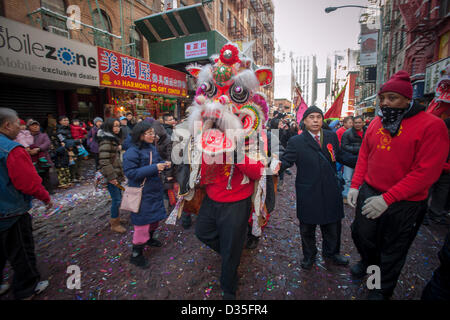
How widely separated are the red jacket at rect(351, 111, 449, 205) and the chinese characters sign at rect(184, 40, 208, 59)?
11.1m

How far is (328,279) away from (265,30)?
3825cm

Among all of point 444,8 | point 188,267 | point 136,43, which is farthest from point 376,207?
point 444,8

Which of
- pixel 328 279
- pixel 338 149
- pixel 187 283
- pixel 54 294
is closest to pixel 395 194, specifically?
pixel 338 149

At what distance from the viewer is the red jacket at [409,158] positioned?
165cm

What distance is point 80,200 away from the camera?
201 inches

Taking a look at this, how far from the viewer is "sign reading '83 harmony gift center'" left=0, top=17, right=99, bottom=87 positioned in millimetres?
5348

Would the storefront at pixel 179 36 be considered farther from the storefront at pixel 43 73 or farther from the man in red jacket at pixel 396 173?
the man in red jacket at pixel 396 173

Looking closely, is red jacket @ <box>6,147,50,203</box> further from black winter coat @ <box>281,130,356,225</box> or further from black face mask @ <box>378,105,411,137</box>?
black face mask @ <box>378,105,411,137</box>

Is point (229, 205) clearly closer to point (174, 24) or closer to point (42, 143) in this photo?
point (42, 143)

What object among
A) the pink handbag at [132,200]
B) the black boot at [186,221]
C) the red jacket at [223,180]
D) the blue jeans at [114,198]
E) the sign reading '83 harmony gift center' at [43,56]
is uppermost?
the sign reading '83 harmony gift center' at [43,56]

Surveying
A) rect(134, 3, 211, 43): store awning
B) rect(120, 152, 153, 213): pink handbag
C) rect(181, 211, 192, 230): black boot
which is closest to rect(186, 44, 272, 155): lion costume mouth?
rect(120, 152, 153, 213): pink handbag

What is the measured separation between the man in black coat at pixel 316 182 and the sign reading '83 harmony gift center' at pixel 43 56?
286 inches

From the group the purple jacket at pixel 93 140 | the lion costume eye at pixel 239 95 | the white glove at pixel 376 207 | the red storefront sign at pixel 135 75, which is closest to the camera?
the white glove at pixel 376 207

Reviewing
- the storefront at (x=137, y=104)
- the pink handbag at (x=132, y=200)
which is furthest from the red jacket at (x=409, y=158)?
the storefront at (x=137, y=104)
